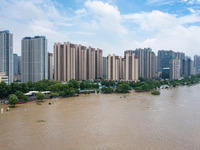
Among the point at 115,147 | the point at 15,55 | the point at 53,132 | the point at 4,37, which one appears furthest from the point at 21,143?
the point at 15,55

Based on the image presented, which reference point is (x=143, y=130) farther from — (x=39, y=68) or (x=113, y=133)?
(x=39, y=68)

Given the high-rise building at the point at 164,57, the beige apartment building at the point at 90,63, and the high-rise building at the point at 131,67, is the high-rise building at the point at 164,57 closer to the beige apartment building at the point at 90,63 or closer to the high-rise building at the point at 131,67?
the beige apartment building at the point at 90,63

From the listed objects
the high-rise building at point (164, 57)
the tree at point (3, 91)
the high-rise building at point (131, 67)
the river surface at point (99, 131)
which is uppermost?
the high-rise building at point (164, 57)

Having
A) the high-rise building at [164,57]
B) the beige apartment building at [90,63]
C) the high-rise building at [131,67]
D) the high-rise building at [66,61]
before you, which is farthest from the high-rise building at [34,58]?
the high-rise building at [164,57]

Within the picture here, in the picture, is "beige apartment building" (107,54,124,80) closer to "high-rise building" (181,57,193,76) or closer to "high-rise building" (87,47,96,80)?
"high-rise building" (87,47,96,80)

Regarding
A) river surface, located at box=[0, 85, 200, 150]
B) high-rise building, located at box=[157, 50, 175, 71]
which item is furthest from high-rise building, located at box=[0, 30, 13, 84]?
high-rise building, located at box=[157, 50, 175, 71]
